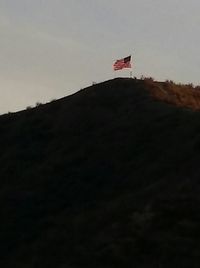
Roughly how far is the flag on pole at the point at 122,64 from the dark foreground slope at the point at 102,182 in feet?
3.77

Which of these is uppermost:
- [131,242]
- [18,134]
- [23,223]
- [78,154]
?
[18,134]

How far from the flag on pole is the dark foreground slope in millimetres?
1150

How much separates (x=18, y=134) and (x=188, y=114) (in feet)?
37.4

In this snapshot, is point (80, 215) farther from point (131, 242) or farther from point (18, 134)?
point (18, 134)

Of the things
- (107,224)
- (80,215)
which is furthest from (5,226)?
(107,224)

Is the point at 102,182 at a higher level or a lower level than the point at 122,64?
lower

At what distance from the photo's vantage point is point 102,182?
32719mm

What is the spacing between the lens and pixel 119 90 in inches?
1783

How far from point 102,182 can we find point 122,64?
47.6ft

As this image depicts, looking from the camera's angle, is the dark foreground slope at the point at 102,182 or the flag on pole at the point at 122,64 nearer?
the dark foreground slope at the point at 102,182

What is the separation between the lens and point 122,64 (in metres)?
45.7

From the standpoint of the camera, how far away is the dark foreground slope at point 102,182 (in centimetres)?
2388

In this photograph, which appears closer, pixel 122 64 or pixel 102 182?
pixel 102 182

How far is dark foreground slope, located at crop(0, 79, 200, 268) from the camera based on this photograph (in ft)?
78.3
